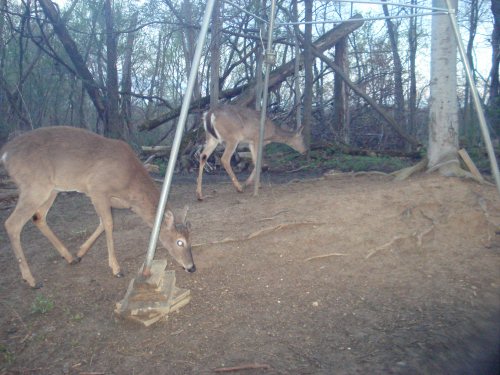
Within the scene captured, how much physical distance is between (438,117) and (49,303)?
508cm

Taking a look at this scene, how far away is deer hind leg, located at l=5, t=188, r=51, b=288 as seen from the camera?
4877mm

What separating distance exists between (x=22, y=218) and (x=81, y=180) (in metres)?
0.74

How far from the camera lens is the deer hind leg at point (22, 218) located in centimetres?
488

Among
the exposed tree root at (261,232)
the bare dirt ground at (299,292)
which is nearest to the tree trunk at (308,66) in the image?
the bare dirt ground at (299,292)

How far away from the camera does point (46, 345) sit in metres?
3.65

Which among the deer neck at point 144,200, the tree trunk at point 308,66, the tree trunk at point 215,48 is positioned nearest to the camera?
the deer neck at point 144,200

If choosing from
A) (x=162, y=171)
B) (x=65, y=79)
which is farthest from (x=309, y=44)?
(x=65, y=79)

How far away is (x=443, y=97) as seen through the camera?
6.32 meters

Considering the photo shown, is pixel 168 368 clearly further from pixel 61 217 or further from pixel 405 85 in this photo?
pixel 405 85

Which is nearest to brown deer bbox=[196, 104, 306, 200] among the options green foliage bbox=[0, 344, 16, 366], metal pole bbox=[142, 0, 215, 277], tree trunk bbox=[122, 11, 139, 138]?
metal pole bbox=[142, 0, 215, 277]

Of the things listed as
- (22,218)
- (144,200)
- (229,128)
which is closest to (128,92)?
(229,128)

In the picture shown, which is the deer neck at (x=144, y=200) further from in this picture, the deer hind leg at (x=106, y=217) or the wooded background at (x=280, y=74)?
the wooded background at (x=280, y=74)

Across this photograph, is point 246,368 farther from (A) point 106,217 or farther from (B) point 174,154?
(A) point 106,217

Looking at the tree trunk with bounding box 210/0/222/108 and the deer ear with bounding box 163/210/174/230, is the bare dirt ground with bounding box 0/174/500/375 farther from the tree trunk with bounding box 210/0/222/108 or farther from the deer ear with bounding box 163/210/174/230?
the tree trunk with bounding box 210/0/222/108
